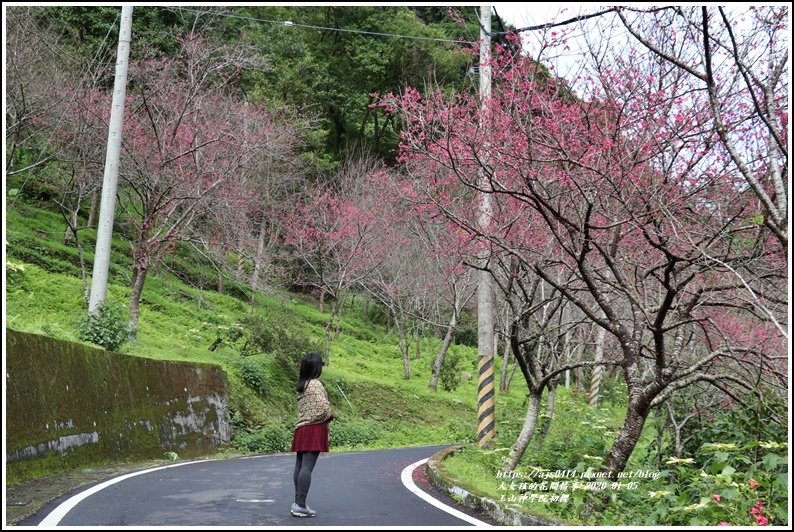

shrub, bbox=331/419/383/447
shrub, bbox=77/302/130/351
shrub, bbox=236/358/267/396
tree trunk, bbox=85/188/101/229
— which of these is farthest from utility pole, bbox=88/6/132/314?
tree trunk, bbox=85/188/101/229

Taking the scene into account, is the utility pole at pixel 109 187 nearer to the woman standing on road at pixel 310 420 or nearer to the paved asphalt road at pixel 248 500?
the paved asphalt road at pixel 248 500

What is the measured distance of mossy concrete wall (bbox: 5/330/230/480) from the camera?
9.30m

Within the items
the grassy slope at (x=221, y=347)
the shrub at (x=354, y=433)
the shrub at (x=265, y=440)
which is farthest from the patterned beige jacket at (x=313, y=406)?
the shrub at (x=354, y=433)

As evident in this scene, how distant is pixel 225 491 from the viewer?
920cm

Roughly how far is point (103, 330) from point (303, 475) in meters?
7.54

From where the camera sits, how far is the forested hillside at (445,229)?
827 cm

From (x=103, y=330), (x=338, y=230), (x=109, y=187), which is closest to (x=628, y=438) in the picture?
(x=103, y=330)

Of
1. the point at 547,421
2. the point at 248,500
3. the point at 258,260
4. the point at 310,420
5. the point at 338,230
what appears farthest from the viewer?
the point at 338,230

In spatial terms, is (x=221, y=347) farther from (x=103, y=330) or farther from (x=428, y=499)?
(x=428, y=499)

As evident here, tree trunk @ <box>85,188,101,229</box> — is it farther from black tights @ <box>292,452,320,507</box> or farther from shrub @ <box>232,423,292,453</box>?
black tights @ <box>292,452,320,507</box>

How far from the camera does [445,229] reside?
2383 centimetres

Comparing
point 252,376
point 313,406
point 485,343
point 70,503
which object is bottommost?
point 252,376

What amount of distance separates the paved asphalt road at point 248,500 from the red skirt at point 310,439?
64 centimetres

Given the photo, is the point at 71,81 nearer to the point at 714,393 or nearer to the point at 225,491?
the point at 225,491
